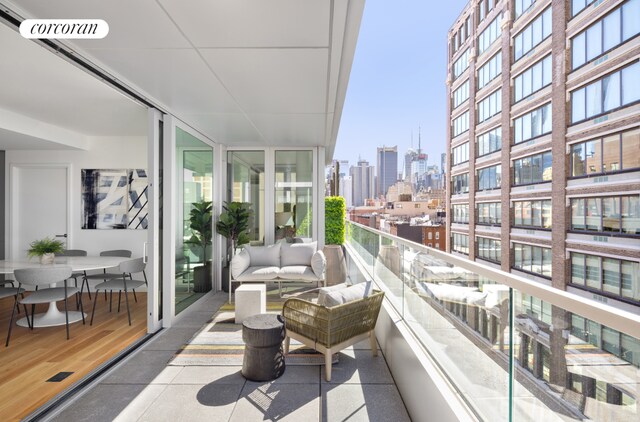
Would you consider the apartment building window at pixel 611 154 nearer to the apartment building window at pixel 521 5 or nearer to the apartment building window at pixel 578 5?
the apartment building window at pixel 578 5

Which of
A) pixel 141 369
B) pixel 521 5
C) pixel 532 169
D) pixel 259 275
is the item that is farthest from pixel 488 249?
pixel 141 369

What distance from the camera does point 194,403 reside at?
252 cm

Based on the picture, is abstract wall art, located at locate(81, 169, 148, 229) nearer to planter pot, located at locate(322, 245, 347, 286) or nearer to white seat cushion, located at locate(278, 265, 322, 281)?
white seat cushion, located at locate(278, 265, 322, 281)

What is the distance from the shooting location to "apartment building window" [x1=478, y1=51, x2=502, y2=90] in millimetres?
37531

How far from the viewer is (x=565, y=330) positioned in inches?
37.3

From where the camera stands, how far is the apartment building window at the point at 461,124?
44.2 m

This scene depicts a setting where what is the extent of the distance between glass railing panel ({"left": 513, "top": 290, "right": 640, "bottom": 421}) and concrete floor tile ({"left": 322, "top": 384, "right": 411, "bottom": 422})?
1379 millimetres

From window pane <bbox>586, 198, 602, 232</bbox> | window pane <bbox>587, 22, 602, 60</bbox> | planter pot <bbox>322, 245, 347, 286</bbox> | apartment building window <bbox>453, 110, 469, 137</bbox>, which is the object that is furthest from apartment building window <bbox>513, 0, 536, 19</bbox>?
planter pot <bbox>322, 245, 347, 286</bbox>

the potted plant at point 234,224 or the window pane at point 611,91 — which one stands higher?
the window pane at point 611,91

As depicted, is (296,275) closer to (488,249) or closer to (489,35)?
(488,249)

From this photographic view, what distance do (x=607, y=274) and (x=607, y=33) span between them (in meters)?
18.1

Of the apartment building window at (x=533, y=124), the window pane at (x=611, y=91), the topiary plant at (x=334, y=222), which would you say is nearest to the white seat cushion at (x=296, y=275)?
the topiary plant at (x=334, y=222)

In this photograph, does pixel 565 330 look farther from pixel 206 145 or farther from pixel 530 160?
pixel 530 160

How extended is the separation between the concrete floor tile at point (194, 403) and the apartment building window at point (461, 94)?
1902 inches
